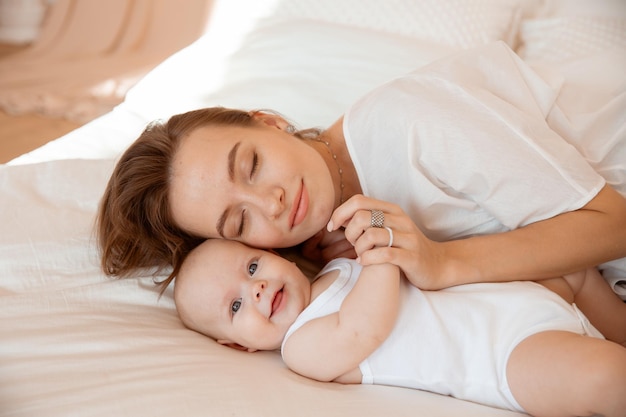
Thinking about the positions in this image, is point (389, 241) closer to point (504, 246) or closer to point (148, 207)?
point (504, 246)

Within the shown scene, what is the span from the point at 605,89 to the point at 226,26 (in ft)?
3.78

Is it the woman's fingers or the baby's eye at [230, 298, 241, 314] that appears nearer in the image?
the woman's fingers

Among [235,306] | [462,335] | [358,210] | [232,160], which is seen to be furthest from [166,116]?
[462,335]

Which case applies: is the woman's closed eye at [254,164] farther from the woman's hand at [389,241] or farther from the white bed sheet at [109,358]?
the white bed sheet at [109,358]

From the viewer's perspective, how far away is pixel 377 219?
1.15 meters

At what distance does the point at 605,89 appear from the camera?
165 cm

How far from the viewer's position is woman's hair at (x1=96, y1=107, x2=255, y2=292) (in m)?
1.35

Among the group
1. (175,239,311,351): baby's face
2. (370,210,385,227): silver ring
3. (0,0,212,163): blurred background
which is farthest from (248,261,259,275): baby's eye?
(0,0,212,163): blurred background

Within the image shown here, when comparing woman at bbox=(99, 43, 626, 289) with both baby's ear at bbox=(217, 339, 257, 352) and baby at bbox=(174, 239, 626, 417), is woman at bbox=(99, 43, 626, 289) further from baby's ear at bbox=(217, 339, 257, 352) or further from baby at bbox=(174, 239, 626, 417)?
baby's ear at bbox=(217, 339, 257, 352)

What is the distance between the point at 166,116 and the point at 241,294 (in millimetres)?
920

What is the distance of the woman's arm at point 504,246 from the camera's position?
3.79 feet

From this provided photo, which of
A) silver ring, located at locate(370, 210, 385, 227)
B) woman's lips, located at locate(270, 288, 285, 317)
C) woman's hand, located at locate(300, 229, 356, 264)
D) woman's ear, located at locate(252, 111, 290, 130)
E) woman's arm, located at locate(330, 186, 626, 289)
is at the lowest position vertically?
woman's hand, located at locate(300, 229, 356, 264)

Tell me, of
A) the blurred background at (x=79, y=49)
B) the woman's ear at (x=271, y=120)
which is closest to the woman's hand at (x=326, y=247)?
the woman's ear at (x=271, y=120)

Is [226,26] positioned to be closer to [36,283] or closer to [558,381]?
[36,283]
